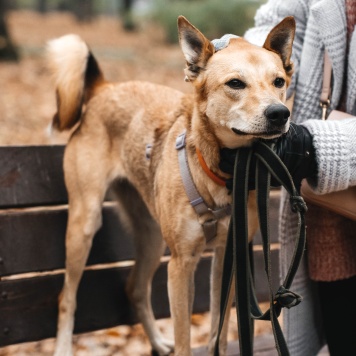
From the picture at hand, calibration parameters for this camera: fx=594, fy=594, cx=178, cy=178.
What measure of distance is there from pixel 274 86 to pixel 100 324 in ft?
5.87

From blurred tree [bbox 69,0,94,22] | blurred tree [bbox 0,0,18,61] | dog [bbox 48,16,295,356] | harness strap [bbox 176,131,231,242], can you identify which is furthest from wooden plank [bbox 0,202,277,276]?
blurred tree [bbox 69,0,94,22]

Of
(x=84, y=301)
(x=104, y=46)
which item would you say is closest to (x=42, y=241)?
(x=84, y=301)

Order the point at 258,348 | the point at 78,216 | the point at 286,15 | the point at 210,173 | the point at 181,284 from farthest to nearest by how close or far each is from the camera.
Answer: the point at 258,348
the point at 78,216
the point at 286,15
the point at 181,284
the point at 210,173

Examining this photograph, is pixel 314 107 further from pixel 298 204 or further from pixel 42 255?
pixel 42 255

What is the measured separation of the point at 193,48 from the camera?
2.34 metres

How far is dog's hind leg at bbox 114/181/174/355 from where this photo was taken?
3291 mm

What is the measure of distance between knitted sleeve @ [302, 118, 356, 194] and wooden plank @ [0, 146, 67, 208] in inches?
58.7

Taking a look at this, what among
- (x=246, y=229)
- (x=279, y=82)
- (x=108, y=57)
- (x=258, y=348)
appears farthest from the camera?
(x=108, y=57)

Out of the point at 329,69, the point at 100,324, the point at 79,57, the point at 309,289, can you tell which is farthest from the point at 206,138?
the point at 100,324

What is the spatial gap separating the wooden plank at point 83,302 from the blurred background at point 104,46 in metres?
0.85

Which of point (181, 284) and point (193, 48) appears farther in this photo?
point (181, 284)

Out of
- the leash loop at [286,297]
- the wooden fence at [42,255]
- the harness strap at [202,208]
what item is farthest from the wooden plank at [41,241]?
the leash loop at [286,297]

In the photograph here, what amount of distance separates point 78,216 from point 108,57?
11036 millimetres

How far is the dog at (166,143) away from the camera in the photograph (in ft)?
7.27
